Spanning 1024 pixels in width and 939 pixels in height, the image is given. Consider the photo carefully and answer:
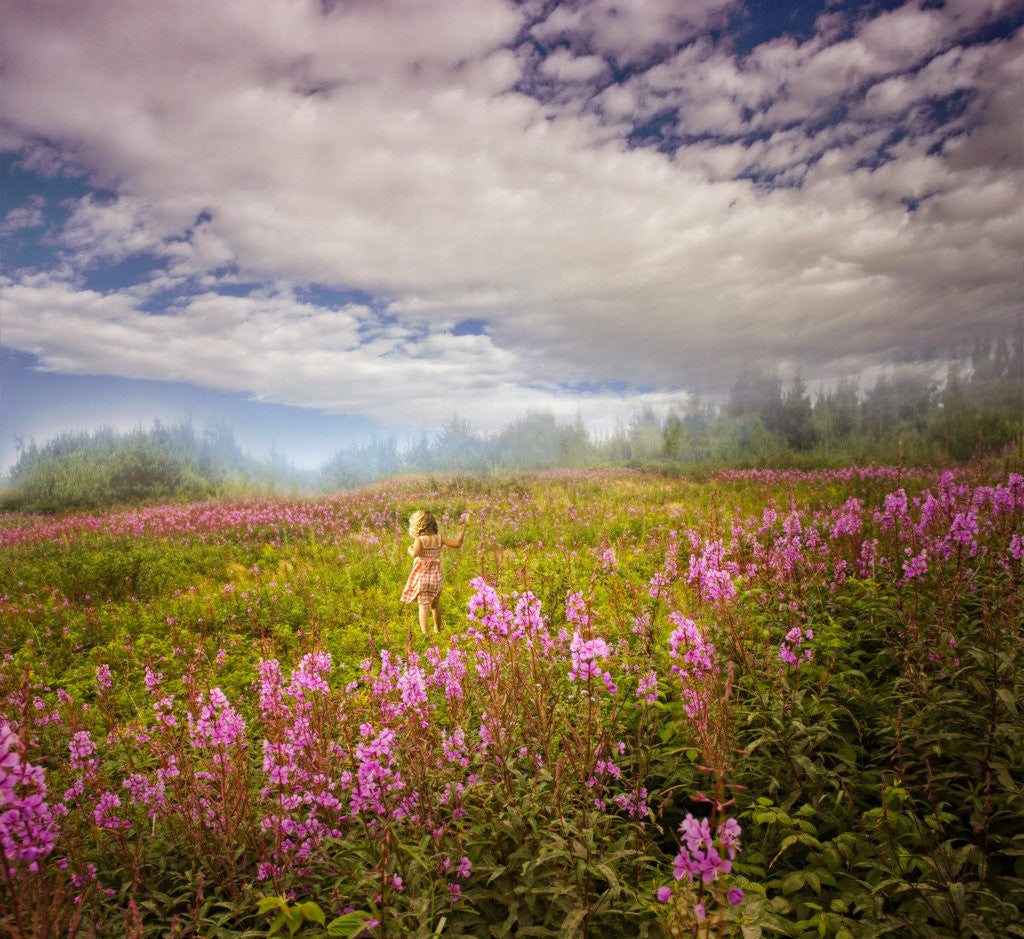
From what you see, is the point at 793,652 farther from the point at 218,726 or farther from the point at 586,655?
the point at 218,726

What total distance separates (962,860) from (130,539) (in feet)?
48.8

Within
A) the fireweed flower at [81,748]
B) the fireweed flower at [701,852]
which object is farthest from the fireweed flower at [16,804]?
the fireweed flower at [81,748]

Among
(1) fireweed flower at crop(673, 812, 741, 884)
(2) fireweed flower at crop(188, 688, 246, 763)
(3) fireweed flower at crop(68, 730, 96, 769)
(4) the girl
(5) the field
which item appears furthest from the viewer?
(4) the girl

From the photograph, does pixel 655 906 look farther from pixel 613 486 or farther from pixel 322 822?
pixel 613 486

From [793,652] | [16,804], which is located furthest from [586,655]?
[793,652]

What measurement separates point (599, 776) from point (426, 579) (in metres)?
4.60

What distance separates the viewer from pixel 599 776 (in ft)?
9.03

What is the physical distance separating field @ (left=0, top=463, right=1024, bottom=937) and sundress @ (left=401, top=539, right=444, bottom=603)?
4.32 ft

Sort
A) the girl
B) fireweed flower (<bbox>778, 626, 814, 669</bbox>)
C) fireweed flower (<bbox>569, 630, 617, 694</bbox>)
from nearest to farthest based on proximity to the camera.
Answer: fireweed flower (<bbox>569, 630, 617, 694</bbox>) < fireweed flower (<bbox>778, 626, 814, 669</bbox>) < the girl

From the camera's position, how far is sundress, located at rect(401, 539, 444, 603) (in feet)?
23.1

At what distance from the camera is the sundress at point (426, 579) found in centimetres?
703

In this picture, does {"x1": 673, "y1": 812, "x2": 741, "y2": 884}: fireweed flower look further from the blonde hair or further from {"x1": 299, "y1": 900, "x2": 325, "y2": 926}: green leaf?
the blonde hair

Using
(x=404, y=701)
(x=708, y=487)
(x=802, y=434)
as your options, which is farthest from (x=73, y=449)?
(x=802, y=434)

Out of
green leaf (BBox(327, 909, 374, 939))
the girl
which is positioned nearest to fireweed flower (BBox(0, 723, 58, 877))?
green leaf (BBox(327, 909, 374, 939))
